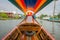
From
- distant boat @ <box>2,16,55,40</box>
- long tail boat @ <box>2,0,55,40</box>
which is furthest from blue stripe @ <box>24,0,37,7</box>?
distant boat @ <box>2,16,55,40</box>

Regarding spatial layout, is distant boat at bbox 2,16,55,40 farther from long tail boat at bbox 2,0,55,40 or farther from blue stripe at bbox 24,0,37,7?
blue stripe at bbox 24,0,37,7

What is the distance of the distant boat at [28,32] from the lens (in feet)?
15.4

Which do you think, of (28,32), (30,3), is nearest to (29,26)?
(28,32)

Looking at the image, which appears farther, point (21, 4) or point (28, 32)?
point (21, 4)

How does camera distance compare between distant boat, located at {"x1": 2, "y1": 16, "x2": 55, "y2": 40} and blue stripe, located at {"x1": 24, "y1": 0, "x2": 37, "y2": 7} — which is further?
blue stripe, located at {"x1": 24, "y1": 0, "x2": 37, "y2": 7}

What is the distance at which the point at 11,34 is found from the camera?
4.73m

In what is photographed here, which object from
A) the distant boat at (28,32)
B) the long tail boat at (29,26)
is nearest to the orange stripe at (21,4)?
the long tail boat at (29,26)

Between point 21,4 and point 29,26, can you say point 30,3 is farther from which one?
point 29,26

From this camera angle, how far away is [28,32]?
15.6 ft

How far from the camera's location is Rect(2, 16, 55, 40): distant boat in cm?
470

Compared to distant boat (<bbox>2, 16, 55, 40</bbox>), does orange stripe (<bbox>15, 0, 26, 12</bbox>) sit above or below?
above

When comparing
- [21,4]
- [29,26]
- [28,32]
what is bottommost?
[28,32]

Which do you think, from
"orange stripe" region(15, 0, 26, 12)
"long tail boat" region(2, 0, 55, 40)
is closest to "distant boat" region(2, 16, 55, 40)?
"long tail boat" region(2, 0, 55, 40)

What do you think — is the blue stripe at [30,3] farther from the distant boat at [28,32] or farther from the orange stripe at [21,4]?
the distant boat at [28,32]
